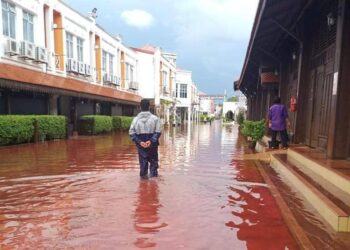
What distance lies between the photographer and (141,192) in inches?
242

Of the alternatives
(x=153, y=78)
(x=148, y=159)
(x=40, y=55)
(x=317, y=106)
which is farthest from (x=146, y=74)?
(x=148, y=159)

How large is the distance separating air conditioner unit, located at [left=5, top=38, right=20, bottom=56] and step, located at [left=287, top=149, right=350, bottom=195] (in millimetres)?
13534

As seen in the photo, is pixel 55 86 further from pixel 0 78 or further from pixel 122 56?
pixel 122 56

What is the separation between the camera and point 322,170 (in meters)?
6.07

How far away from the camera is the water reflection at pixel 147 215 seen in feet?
12.8

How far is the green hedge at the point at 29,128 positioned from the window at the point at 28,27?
452 centimetres

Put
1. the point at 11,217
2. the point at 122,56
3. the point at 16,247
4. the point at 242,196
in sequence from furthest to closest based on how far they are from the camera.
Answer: the point at 122,56 < the point at 242,196 < the point at 11,217 < the point at 16,247

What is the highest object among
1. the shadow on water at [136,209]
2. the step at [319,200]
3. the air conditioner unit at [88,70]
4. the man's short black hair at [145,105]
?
the air conditioner unit at [88,70]

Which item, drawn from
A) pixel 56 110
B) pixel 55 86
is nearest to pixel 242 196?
pixel 55 86

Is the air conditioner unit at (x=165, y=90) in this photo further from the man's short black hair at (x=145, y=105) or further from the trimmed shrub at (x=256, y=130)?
the man's short black hair at (x=145, y=105)

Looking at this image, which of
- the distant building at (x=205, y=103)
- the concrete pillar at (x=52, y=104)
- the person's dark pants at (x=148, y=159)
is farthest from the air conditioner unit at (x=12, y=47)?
the distant building at (x=205, y=103)

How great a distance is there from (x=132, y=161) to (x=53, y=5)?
14420mm

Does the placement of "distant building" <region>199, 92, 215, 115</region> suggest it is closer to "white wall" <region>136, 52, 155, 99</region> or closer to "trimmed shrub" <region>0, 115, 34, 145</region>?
"white wall" <region>136, 52, 155, 99</region>

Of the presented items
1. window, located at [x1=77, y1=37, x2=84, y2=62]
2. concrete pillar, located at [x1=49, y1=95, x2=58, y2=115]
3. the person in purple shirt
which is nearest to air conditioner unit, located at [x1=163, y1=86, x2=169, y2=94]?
window, located at [x1=77, y1=37, x2=84, y2=62]
